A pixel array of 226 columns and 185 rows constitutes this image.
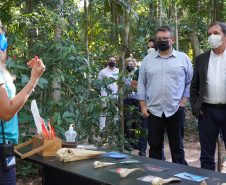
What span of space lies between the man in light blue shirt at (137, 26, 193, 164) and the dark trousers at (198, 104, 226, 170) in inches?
16.5

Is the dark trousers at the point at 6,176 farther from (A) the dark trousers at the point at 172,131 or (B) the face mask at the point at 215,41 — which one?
(B) the face mask at the point at 215,41

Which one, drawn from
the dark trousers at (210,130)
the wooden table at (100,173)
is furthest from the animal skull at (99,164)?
the dark trousers at (210,130)

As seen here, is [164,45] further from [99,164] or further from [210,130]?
[99,164]

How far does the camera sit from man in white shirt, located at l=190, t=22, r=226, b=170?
4.00m

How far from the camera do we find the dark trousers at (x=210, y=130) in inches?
157

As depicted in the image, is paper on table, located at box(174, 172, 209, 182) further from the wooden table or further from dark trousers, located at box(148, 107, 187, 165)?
dark trousers, located at box(148, 107, 187, 165)

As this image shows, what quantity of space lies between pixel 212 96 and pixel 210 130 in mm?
411

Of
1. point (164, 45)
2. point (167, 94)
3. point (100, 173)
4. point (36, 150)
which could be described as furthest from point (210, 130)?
point (36, 150)

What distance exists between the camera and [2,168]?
6.90 ft

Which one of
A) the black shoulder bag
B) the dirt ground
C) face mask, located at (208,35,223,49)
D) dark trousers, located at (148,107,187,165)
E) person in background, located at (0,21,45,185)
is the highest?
face mask, located at (208,35,223,49)

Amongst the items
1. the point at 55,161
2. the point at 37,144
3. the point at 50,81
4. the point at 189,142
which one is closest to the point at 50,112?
the point at 50,81

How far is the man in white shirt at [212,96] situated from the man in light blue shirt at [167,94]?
312 millimetres

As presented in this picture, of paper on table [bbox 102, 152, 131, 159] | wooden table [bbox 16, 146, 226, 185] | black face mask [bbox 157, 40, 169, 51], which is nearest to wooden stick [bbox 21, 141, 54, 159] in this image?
wooden table [bbox 16, 146, 226, 185]

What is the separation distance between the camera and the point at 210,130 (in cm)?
402
